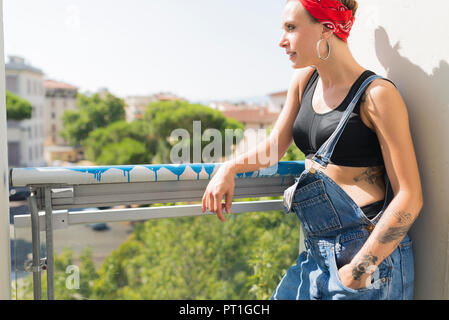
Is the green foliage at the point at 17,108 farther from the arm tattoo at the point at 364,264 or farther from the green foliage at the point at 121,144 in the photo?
the arm tattoo at the point at 364,264

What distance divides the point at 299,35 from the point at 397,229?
1.81 feet

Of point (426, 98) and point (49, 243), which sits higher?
point (426, 98)

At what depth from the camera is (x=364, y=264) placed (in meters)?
1.03

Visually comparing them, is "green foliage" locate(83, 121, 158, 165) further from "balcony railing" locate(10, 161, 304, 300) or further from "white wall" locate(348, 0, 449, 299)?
"white wall" locate(348, 0, 449, 299)

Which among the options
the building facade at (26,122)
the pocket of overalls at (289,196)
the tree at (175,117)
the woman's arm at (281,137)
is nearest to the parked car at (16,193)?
the woman's arm at (281,137)

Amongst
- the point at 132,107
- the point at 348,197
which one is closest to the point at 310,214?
the point at 348,197

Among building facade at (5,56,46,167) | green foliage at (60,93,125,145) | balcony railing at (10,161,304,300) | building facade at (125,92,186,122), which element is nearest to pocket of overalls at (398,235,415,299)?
balcony railing at (10,161,304,300)

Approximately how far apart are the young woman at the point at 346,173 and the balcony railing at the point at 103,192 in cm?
10

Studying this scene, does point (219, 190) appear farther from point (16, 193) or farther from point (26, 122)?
point (26, 122)

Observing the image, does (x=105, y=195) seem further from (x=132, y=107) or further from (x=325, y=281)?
(x=132, y=107)

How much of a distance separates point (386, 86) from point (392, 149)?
159 mm

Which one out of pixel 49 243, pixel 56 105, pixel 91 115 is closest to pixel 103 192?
pixel 49 243

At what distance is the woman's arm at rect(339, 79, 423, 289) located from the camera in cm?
101

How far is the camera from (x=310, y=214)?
1.15 meters
